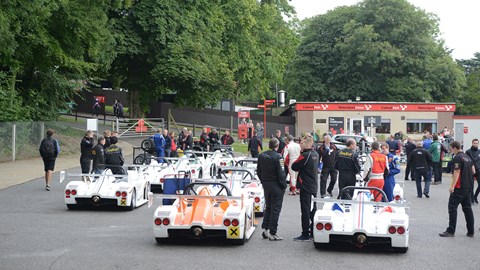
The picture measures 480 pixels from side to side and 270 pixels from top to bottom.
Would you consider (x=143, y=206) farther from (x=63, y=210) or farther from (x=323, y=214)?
(x=323, y=214)

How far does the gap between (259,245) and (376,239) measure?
6.39 ft

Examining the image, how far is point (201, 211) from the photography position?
12117 millimetres

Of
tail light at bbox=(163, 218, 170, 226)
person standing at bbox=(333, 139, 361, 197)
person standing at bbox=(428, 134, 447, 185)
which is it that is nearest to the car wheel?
tail light at bbox=(163, 218, 170, 226)

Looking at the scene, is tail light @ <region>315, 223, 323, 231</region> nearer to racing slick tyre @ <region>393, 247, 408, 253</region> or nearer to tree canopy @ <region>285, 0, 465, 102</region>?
racing slick tyre @ <region>393, 247, 408, 253</region>

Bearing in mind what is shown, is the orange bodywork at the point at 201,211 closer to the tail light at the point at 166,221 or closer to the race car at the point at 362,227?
the tail light at the point at 166,221

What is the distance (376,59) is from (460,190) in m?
55.6

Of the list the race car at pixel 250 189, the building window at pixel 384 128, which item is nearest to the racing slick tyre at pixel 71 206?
the race car at pixel 250 189

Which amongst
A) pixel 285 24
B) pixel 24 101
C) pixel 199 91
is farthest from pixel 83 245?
pixel 285 24

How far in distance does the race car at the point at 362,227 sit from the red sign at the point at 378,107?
49996 millimetres

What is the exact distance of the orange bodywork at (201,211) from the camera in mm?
11879

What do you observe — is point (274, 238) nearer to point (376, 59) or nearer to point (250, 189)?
point (250, 189)

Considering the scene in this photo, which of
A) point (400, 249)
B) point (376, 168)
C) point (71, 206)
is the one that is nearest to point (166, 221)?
point (400, 249)

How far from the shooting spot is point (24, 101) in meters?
35.5

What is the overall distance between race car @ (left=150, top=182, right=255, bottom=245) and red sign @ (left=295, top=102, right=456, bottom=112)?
49973 millimetres
